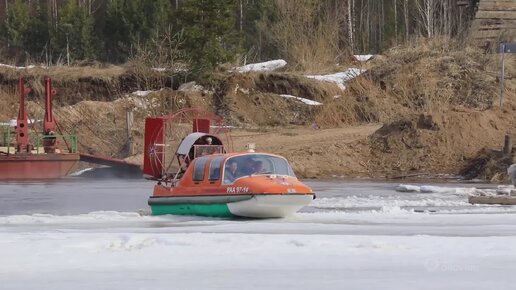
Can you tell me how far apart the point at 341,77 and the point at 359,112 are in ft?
20.7

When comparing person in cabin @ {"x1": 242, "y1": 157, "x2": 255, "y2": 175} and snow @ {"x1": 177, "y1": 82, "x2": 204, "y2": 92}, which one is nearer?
person in cabin @ {"x1": 242, "y1": 157, "x2": 255, "y2": 175}

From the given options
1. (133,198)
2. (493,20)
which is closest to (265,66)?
(493,20)

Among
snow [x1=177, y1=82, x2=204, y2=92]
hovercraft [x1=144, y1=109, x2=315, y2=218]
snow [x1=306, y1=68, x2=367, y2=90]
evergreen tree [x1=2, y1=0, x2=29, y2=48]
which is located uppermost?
evergreen tree [x1=2, y1=0, x2=29, y2=48]

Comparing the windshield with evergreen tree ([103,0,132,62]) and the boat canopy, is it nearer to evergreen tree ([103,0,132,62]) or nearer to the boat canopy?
the boat canopy

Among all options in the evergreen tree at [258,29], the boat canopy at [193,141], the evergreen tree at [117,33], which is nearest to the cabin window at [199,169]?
the boat canopy at [193,141]

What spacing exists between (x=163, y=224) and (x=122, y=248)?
5.32 meters

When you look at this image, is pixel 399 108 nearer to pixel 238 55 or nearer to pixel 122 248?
pixel 238 55

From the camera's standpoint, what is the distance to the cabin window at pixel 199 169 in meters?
21.5

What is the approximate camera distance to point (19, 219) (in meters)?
20.3

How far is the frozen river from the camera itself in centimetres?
1189

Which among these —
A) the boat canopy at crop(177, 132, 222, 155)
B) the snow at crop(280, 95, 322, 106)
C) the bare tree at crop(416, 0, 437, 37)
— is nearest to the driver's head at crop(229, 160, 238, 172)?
the boat canopy at crop(177, 132, 222, 155)

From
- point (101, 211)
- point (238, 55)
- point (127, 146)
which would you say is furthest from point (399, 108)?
point (101, 211)

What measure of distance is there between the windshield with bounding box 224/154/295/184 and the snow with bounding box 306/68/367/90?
30.0 meters

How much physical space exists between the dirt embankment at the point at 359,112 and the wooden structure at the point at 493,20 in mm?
2698
